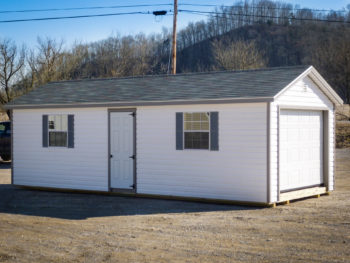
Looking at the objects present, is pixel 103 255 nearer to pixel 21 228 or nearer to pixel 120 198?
pixel 21 228

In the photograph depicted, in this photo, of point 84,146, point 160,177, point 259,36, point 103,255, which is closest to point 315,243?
point 103,255

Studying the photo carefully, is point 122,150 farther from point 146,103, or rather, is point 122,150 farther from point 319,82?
point 319,82

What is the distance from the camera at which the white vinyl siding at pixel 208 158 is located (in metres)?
11.5

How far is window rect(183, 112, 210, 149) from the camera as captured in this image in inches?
483

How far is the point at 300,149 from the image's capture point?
12758mm

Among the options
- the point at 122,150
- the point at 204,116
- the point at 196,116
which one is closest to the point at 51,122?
the point at 122,150

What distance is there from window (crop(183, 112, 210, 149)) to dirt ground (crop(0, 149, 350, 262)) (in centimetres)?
148

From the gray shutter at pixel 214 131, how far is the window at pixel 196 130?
148 millimetres

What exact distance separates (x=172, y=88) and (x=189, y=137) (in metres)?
1.76

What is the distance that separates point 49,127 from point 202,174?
5222 millimetres

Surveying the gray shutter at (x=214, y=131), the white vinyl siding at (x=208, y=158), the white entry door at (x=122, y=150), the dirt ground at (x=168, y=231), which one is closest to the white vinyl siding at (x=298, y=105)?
the white vinyl siding at (x=208, y=158)

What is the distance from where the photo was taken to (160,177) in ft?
42.1

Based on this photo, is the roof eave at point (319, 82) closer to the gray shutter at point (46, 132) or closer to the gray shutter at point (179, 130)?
the gray shutter at point (179, 130)

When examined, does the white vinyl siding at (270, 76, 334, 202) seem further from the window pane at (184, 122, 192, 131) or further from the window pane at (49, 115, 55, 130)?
the window pane at (49, 115, 55, 130)
